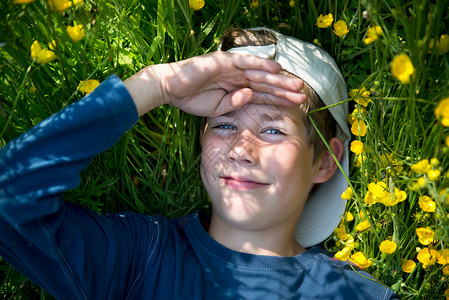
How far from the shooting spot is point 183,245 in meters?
1.62

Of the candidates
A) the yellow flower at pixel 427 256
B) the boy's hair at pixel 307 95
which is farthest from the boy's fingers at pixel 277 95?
the yellow flower at pixel 427 256

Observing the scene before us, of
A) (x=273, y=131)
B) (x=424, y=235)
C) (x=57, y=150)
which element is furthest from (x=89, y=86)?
(x=424, y=235)

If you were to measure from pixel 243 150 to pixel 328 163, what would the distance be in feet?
1.35

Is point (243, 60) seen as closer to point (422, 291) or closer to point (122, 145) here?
point (122, 145)

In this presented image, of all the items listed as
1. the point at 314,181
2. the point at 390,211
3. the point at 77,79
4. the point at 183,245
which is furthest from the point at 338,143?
the point at 77,79

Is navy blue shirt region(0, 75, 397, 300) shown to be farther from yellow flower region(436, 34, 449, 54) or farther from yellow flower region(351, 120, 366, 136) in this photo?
yellow flower region(436, 34, 449, 54)

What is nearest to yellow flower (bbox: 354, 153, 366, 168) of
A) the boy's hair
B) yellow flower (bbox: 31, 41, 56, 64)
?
the boy's hair

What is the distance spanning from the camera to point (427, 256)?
144cm

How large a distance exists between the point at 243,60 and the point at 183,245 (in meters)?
0.65

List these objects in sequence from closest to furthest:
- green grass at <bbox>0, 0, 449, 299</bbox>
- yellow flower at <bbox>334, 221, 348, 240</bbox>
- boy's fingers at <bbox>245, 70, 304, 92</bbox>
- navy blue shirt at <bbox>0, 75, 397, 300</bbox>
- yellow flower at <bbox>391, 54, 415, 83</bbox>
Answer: yellow flower at <bbox>391, 54, 415, 83</bbox> < navy blue shirt at <bbox>0, 75, 397, 300</bbox> < green grass at <bbox>0, 0, 449, 299</bbox> < boy's fingers at <bbox>245, 70, 304, 92</bbox> < yellow flower at <bbox>334, 221, 348, 240</bbox>

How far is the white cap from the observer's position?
1.60 metres

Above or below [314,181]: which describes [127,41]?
Answer: above

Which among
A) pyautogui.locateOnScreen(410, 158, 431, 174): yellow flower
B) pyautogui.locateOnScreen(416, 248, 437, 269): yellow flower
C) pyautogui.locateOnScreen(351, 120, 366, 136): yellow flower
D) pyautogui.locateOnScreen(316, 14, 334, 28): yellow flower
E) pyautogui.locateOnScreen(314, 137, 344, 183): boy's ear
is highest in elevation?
pyautogui.locateOnScreen(316, 14, 334, 28): yellow flower

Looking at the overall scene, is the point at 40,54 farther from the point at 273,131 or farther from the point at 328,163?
the point at 328,163
